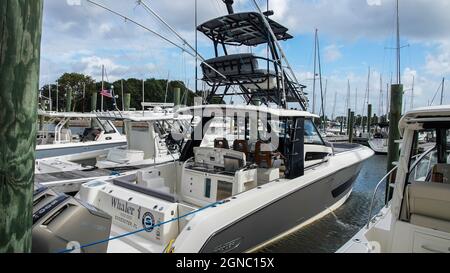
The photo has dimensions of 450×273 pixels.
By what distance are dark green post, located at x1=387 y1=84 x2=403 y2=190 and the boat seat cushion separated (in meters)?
6.13

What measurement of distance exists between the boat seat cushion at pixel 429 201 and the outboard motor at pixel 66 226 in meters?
3.19

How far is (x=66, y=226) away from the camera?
3.00 metres

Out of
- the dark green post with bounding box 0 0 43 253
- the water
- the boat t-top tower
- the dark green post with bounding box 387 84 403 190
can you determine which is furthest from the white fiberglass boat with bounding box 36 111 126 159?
the dark green post with bounding box 0 0 43 253

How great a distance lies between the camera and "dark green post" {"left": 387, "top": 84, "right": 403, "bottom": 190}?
9242 mm

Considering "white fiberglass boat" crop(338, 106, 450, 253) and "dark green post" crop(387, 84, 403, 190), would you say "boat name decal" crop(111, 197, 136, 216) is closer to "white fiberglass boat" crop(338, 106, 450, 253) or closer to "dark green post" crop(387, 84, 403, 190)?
"white fiberglass boat" crop(338, 106, 450, 253)

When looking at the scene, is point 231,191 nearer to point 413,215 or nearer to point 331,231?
point 413,215

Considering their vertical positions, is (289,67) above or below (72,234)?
above

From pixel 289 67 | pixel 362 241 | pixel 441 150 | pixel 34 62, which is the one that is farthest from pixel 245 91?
pixel 34 62

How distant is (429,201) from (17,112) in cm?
372

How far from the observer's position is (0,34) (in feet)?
5.14

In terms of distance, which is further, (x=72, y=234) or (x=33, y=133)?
(x=72, y=234)

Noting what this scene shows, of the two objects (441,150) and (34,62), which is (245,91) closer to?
(441,150)
